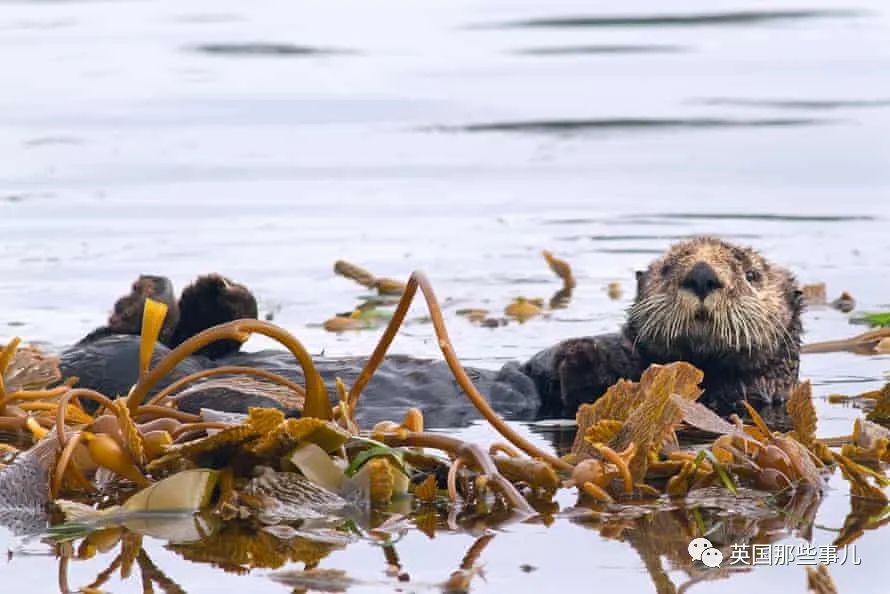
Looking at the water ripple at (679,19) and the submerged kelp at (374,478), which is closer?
the submerged kelp at (374,478)

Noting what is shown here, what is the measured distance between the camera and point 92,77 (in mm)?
15414

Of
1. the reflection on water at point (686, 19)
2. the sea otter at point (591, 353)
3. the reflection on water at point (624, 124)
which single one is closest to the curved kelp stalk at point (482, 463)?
the sea otter at point (591, 353)

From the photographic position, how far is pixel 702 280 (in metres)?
5.55

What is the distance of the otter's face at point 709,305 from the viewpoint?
559 centimetres

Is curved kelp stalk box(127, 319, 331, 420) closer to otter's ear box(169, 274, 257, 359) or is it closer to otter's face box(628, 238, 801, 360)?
otter's ear box(169, 274, 257, 359)

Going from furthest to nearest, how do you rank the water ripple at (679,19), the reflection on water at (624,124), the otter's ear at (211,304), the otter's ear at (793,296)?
the water ripple at (679,19) < the reflection on water at (624,124) < the otter's ear at (793,296) < the otter's ear at (211,304)

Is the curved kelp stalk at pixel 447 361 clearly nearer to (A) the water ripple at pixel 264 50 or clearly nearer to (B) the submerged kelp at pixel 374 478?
(B) the submerged kelp at pixel 374 478

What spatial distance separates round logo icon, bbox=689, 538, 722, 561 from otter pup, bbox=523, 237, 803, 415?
1823 millimetres

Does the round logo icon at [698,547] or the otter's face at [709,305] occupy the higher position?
the otter's face at [709,305]

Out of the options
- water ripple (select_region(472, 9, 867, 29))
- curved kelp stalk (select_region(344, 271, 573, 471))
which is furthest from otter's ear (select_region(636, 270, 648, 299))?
water ripple (select_region(472, 9, 867, 29))

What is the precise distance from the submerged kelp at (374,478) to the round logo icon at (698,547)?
20 mm

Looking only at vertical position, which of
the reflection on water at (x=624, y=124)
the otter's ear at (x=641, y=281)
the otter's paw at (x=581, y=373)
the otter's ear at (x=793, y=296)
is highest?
the reflection on water at (x=624, y=124)

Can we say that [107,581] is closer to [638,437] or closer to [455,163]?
[638,437]

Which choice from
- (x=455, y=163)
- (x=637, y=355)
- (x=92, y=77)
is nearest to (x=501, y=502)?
(x=637, y=355)
